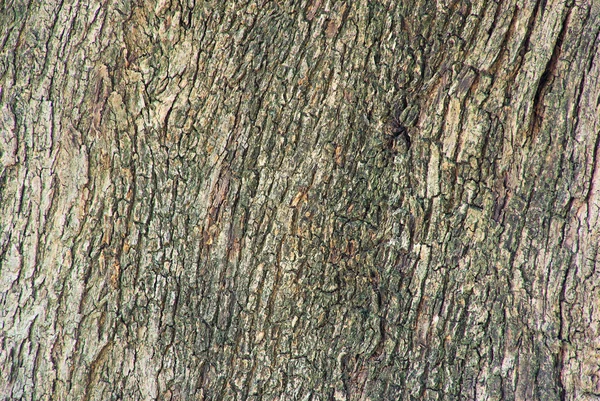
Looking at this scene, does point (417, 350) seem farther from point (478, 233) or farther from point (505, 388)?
point (478, 233)

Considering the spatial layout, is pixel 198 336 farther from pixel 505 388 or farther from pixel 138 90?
pixel 505 388

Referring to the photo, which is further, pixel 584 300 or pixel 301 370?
pixel 301 370

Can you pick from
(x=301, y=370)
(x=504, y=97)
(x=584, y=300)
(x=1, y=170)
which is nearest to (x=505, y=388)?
(x=584, y=300)

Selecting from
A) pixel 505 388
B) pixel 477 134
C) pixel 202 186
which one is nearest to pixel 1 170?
pixel 202 186

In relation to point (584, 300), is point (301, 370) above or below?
below

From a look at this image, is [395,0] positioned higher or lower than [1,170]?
Answer: higher

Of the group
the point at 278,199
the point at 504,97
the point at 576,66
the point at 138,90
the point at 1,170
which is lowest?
the point at 1,170
